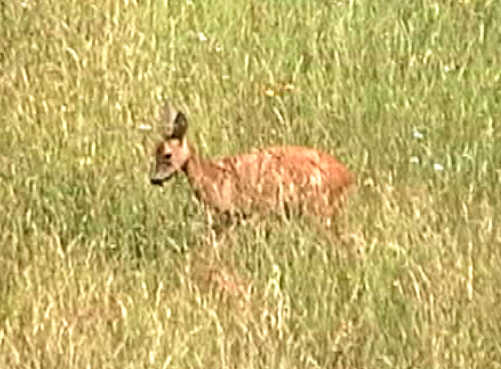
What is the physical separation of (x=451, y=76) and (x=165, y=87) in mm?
1347

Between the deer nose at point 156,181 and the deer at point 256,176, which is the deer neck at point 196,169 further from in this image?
the deer nose at point 156,181

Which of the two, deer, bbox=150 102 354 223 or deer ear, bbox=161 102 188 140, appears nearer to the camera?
deer, bbox=150 102 354 223

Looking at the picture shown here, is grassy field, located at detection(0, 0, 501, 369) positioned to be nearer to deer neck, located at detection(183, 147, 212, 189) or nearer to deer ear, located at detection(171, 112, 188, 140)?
deer neck, located at detection(183, 147, 212, 189)

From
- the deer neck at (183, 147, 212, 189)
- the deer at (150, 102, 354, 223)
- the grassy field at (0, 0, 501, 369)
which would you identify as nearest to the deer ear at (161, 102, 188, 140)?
the deer at (150, 102, 354, 223)

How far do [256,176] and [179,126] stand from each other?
0.37 meters

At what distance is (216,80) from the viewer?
7164 millimetres

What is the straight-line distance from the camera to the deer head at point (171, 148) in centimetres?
591

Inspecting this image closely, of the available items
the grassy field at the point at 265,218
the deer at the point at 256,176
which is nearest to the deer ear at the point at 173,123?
the deer at the point at 256,176

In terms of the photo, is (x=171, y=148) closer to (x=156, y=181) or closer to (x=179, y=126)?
(x=179, y=126)

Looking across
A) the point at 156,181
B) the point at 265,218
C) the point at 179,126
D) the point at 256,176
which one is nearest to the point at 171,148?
the point at 179,126

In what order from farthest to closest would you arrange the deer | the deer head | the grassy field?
1. the deer head
2. the deer
3. the grassy field

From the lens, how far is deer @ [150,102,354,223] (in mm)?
5762

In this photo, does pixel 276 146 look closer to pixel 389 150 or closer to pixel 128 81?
pixel 389 150

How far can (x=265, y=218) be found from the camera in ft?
18.6
